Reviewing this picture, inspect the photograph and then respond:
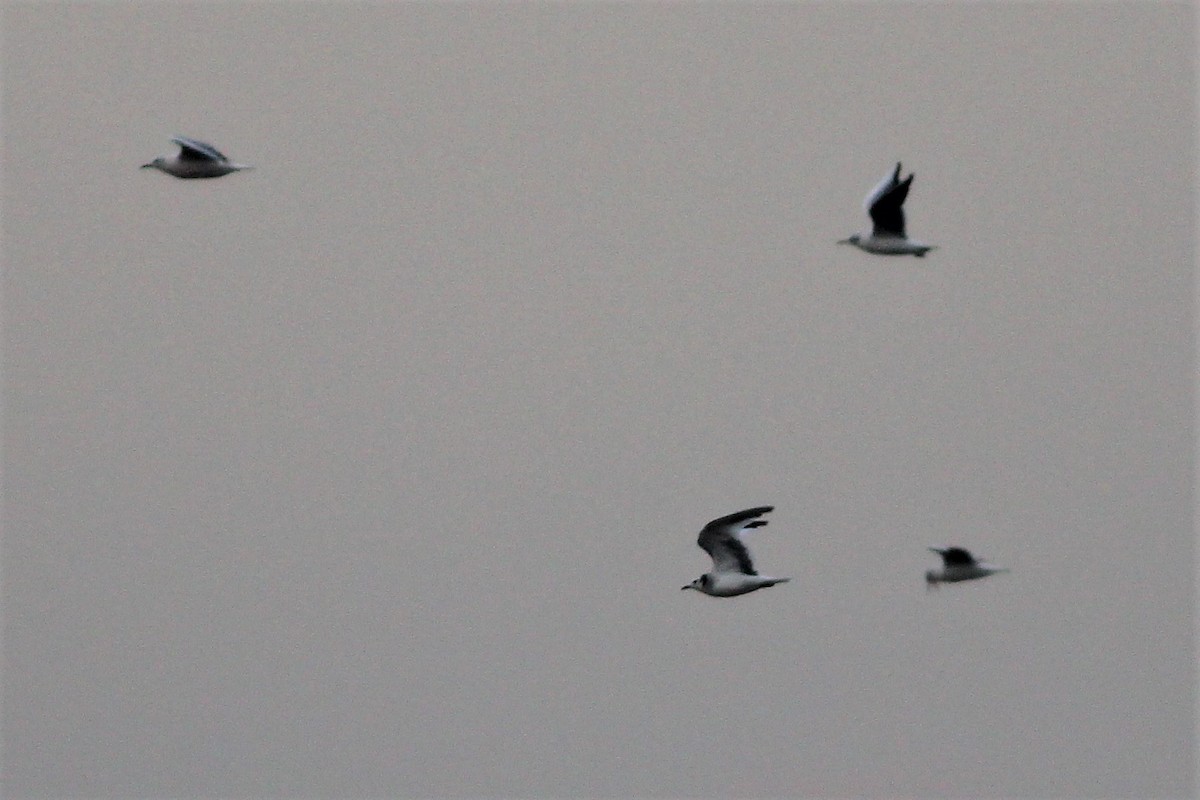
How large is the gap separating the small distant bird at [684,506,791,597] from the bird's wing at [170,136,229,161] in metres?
5.43

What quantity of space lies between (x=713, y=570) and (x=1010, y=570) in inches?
106

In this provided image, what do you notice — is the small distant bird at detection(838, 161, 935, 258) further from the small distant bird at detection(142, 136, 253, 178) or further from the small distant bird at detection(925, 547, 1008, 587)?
the small distant bird at detection(142, 136, 253, 178)

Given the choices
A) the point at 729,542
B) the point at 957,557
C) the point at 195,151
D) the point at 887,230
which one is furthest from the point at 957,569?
the point at 195,151

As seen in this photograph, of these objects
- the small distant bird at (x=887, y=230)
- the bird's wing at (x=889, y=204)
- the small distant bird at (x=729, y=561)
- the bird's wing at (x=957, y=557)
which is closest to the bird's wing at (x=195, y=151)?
the small distant bird at (x=729, y=561)

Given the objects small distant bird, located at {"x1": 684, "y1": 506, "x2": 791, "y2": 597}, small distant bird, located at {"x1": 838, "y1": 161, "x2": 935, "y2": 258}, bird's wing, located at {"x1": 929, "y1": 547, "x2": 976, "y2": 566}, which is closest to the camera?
bird's wing, located at {"x1": 929, "y1": 547, "x2": 976, "y2": 566}

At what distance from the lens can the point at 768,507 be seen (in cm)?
1386

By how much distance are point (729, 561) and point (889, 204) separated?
3508 millimetres

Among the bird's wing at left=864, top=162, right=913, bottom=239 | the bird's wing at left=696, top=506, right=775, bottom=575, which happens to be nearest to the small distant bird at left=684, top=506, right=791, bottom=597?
the bird's wing at left=696, top=506, right=775, bottom=575

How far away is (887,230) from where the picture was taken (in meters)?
15.3

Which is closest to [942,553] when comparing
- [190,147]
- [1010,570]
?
[1010,570]

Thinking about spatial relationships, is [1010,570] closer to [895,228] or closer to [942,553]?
[942,553]

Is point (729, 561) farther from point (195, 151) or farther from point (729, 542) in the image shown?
point (195, 151)

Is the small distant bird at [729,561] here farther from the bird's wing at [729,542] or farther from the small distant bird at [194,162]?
the small distant bird at [194,162]

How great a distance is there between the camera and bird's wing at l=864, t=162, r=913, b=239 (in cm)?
1482
